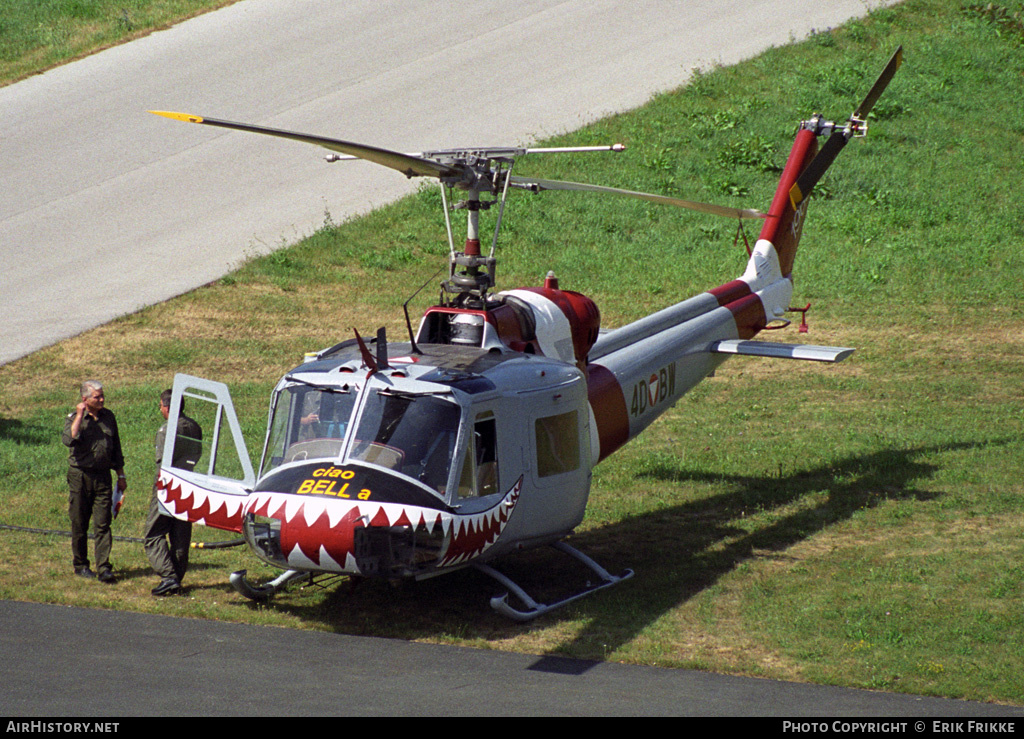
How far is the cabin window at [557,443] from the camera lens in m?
9.84

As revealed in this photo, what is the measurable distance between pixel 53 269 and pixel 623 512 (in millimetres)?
14196

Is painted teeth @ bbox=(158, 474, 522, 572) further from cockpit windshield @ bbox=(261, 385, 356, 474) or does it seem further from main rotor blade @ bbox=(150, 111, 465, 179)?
main rotor blade @ bbox=(150, 111, 465, 179)

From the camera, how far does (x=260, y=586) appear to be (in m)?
10.2

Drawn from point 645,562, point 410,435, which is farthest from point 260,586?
point 645,562

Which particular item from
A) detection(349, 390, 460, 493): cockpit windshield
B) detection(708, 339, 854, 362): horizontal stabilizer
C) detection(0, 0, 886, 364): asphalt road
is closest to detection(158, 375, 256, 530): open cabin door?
detection(349, 390, 460, 493): cockpit windshield

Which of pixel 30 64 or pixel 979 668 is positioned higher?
pixel 30 64

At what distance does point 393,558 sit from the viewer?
27.9ft

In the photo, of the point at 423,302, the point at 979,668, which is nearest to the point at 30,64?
the point at 423,302

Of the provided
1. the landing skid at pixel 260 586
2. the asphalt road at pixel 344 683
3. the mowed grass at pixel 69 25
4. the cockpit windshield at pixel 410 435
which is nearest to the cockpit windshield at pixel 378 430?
the cockpit windshield at pixel 410 435

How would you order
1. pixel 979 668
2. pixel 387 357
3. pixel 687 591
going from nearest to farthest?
pixel 979 668
pixel 387 357
pixel 687 591

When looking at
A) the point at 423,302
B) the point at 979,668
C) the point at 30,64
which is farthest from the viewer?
the point at 30,64

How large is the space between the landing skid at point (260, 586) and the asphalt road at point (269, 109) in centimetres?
1070

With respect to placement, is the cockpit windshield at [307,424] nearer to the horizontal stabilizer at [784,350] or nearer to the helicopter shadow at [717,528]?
the helicopter shadow at [717,528]
